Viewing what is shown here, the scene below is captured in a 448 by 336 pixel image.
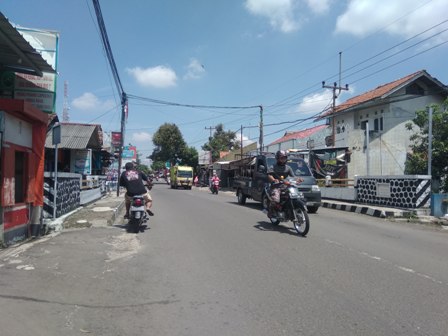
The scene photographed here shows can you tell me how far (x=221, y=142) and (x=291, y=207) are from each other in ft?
234

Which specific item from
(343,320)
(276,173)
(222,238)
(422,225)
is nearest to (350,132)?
(422,225)

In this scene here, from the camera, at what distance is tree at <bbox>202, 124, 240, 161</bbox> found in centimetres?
7925

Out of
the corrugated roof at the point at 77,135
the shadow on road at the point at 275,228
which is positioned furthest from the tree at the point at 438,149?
the corrugated roof at the point at 77,135

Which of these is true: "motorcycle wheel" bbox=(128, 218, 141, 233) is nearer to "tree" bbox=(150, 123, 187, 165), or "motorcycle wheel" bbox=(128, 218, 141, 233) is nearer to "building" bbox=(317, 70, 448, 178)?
"building" bbox=(317, 70, 448, 178)

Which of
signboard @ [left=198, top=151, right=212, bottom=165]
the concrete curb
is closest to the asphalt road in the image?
the concrete curb

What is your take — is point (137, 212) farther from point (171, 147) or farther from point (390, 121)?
point (171, 147)

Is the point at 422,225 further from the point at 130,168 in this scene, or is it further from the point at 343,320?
the point at 343,320

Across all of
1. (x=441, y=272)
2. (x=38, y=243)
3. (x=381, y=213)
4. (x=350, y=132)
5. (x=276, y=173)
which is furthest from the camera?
(x=350, y=132)

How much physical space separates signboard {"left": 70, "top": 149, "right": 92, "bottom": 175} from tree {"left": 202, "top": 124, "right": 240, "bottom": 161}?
165 ft

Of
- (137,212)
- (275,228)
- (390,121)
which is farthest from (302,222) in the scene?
(390,121)

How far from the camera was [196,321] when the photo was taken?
4.49 metres

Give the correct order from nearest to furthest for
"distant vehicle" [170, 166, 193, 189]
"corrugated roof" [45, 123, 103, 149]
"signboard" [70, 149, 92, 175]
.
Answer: "corrugated roof" [45, 123, 103, 149], "signboard" [70, 149, 92, 175], "distant vehicle" [170, 166, 193, 189]

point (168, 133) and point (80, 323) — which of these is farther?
point (168, 133)

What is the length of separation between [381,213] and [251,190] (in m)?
5.44
